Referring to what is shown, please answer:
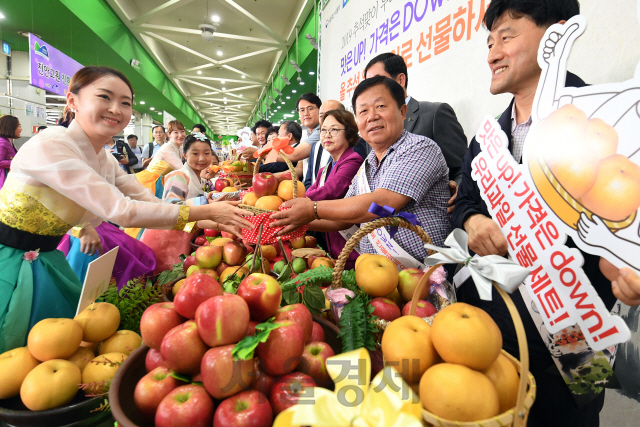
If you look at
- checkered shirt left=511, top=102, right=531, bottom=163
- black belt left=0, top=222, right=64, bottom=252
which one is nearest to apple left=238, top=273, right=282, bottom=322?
checkered shirt left=511, top=102, right=531, bottom=163

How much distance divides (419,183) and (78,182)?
4.45ft

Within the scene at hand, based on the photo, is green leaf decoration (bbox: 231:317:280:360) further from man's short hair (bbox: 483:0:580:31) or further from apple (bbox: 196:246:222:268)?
Result: man's short hair (bbox: 483:0:580:31)

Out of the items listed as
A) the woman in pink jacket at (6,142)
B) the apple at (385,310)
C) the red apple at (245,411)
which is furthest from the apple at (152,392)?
the woman in pink jacket at (6,142)

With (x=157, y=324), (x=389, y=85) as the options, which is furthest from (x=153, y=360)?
(x=389, y=85)

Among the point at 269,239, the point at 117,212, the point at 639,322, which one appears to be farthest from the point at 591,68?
the point at 117,212

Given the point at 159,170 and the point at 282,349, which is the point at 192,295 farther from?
the point at 159,170

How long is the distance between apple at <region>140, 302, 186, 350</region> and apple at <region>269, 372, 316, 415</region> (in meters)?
0.29

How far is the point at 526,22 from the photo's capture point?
933 mm

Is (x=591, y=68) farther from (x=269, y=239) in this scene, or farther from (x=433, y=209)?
(x=269, y=239)

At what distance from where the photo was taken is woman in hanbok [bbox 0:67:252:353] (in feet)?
3.72

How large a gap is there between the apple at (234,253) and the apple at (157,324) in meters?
0.72

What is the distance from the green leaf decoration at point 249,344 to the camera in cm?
58

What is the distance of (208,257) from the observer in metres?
1.46

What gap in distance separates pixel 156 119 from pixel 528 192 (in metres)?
21.5
